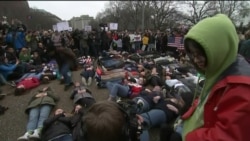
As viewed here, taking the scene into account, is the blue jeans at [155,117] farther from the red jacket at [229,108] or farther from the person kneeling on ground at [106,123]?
the red jacket at [229,108]

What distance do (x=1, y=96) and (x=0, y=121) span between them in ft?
5.36

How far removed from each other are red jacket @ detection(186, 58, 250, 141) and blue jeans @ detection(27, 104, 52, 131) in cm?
373

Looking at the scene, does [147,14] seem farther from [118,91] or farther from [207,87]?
[207,87]

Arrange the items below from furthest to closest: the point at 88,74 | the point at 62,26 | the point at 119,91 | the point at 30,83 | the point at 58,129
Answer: the point at 62,26 < the point at 88,74 < the point at 30,83 < the point at 119,91 < the point at 58,129

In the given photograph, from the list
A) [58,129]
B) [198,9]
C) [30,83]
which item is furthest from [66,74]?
[198,9]

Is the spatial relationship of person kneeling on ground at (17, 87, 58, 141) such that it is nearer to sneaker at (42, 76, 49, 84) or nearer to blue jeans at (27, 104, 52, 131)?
blue jeans at (27, 104, 52, 131)

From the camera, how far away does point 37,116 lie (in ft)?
17.3

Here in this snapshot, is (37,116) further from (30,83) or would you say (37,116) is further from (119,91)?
(30,83)

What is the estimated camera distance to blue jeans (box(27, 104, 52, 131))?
195 inches

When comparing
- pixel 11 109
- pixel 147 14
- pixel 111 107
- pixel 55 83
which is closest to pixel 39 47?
pixel 55 83

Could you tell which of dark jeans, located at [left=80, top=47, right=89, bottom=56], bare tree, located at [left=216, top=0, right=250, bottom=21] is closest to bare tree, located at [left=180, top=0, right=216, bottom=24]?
bare tree, located at [left=216, top=0, right=250, bottom=21]

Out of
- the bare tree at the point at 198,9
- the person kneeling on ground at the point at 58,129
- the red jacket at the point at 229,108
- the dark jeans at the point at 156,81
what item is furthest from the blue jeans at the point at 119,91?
the bare tree at the point at 198,9

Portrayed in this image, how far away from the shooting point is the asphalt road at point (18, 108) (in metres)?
4.94

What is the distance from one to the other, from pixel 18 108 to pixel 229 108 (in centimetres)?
557
